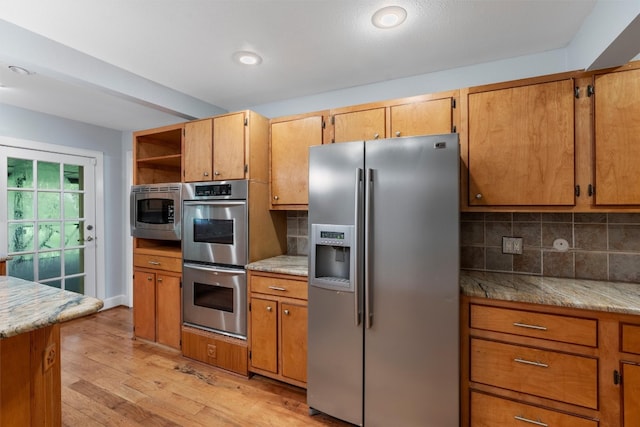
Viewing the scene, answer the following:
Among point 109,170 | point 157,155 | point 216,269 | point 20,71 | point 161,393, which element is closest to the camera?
point 161,393

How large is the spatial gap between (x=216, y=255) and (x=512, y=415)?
2.24 meters

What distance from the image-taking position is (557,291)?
5.27 ft

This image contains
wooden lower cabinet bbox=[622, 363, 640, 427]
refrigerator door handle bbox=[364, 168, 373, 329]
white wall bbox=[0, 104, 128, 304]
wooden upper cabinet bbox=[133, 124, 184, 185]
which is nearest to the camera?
wooden lower cabinet bbox=[622, 363, 640, 427]

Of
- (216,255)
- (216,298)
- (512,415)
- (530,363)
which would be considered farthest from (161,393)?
(530,363)

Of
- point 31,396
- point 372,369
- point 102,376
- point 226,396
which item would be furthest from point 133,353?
point 372,369

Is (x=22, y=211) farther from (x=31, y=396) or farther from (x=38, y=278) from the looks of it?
(x=31, y=396)

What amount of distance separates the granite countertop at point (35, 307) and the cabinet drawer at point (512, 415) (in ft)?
6.38

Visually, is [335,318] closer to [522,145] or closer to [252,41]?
[522,145]

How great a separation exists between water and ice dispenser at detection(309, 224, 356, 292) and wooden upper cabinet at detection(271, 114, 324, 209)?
0.63 meters

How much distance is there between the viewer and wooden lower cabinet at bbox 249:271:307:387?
209cm

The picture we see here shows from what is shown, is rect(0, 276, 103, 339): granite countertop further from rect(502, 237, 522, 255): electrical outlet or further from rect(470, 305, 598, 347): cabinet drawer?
rect(502, 237, 522, 255): electrical outlet

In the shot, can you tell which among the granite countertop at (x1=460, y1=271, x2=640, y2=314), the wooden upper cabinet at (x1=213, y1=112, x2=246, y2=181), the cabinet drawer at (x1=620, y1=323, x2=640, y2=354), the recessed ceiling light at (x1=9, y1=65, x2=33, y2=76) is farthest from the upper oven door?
the cabinet drawer at (x1=620, y1=323, x2=640, y2=354)

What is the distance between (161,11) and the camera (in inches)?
65.0

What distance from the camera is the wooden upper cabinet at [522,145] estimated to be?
1725 millimetres
